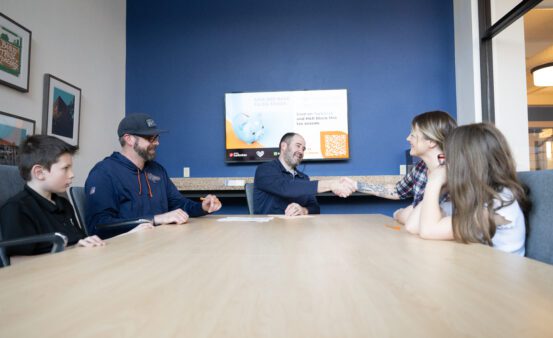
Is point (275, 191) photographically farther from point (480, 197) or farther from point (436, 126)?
point (480, 197)

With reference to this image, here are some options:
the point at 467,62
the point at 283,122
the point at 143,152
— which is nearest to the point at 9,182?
the point at 143,152

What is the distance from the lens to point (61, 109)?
299cm

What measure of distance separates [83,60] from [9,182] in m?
2.36

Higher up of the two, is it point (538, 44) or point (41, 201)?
point (538, 44)

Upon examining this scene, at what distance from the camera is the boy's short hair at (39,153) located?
148 cm

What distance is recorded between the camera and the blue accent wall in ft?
12.8

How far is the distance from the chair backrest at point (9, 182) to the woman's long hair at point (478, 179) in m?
1.55

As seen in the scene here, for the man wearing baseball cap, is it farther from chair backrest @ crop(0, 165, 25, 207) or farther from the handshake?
the handshake

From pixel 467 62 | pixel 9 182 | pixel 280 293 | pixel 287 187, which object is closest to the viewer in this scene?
pixel 280 293

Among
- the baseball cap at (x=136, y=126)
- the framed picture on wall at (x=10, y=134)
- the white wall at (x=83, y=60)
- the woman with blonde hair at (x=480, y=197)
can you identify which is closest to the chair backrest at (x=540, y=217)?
the woman with blonde hair at (x=480, y=197)

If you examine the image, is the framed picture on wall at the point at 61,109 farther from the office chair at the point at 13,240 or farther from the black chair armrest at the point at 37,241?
the black chair armrest at the point at 37,241

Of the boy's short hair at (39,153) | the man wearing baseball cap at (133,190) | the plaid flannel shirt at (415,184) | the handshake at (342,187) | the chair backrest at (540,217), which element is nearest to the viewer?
the chair backrest at (540,217)

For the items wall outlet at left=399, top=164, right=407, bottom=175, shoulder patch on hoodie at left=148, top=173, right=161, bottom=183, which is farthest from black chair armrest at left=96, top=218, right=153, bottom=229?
wall outlet at left=399, top=164, right=407, bottom=175

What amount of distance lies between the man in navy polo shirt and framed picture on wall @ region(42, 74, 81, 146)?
5.51ft
